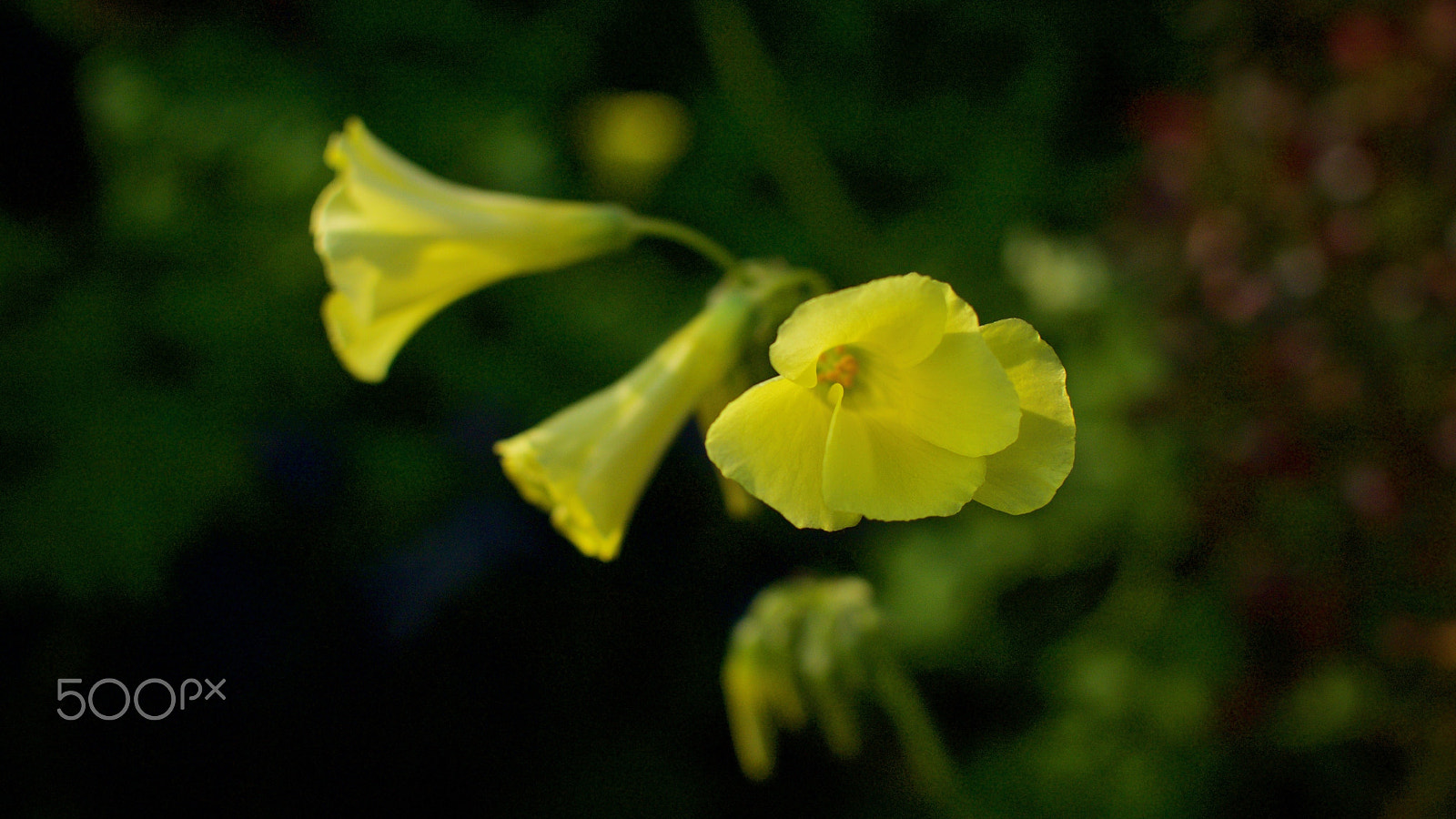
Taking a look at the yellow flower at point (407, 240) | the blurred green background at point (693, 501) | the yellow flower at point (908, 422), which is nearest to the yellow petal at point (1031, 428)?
the yellow flower at point (908, 422)

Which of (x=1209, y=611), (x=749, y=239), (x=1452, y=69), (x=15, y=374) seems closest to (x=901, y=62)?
(x=749, y=239)

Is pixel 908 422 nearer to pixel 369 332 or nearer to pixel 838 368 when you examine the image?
pixel 838 368

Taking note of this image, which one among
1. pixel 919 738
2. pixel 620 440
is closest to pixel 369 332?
pixel 620 440

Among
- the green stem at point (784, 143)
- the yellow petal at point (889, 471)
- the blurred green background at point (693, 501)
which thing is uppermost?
the yellow petal at point (889, 471)

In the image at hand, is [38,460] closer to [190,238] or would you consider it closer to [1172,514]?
[190,238]

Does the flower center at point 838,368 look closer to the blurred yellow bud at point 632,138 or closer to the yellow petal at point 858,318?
the yellow petal at point 858,318

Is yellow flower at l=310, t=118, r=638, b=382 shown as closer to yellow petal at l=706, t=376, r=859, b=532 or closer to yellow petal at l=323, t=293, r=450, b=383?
yellow petal at l=323, t=293, r=450, b=383
